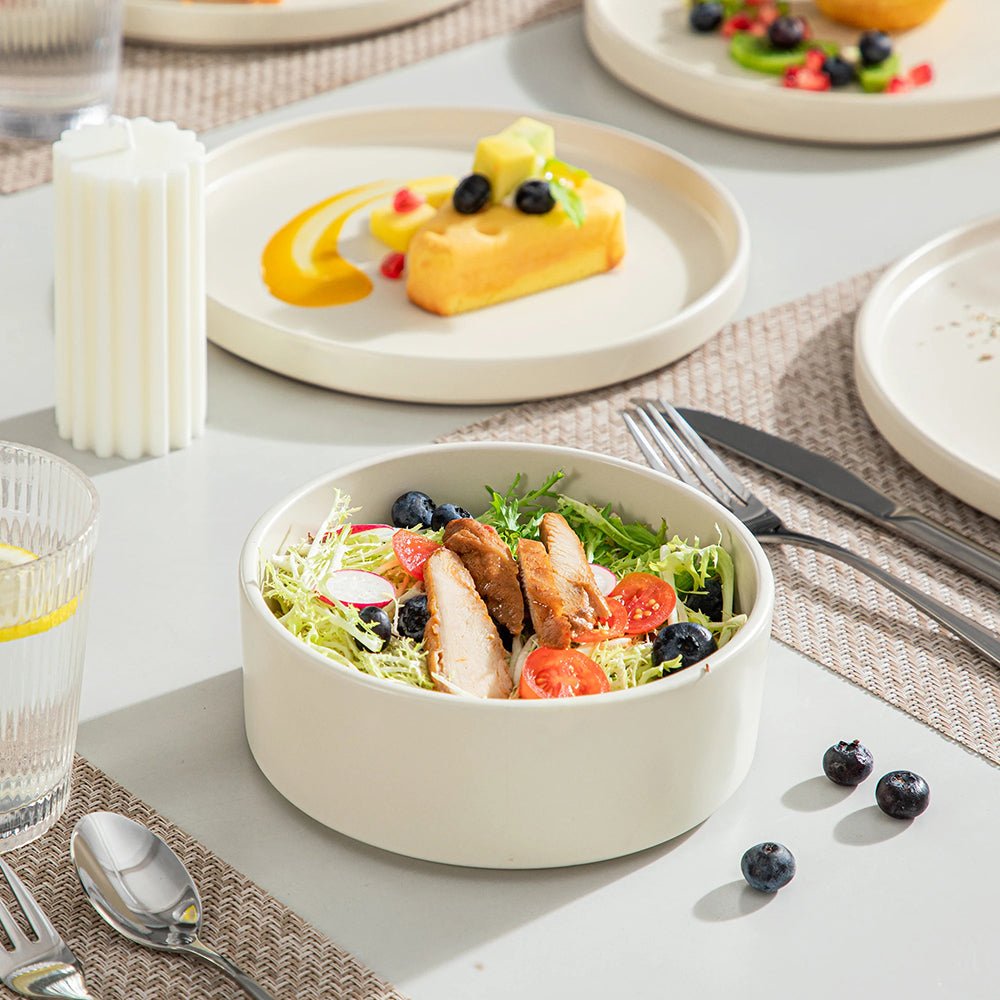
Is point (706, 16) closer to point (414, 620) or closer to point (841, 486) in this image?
point (841, 486)

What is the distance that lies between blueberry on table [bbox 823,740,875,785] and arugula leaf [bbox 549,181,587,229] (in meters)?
0.74

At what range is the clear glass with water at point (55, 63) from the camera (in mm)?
1782

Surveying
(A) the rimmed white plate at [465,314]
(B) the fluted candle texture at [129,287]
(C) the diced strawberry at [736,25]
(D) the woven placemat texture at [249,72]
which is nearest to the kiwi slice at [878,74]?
(C) the diced strawberry at [736,25]

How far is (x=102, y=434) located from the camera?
1.33 meters

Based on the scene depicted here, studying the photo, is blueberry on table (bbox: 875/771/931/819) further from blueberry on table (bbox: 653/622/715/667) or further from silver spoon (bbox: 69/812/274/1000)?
silver spoon (bbox: 69/812/274/1000)

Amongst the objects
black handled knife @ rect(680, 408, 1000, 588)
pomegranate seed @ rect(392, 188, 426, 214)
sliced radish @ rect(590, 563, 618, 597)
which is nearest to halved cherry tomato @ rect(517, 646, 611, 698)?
sliced radish @ rect(590, 563, 618, 597)

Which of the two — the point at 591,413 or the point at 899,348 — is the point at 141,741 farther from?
the point at 899,348

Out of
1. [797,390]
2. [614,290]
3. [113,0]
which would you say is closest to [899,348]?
[797,390]

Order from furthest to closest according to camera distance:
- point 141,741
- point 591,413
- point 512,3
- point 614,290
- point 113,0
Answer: point 512,3, point 113,0, point 614,290, point 591,413, point 141,741

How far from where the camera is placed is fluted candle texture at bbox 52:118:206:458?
4.11 feet

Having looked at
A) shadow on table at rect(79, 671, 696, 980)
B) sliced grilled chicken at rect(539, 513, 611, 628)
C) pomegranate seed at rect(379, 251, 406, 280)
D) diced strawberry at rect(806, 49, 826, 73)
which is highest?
diced strawberry at rect(806, 49, 826, 73)

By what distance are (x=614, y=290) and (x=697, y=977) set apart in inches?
35.5

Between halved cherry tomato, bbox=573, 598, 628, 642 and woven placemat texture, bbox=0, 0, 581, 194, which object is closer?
halved cherry tomato, bbox=573, 598, 628, 642

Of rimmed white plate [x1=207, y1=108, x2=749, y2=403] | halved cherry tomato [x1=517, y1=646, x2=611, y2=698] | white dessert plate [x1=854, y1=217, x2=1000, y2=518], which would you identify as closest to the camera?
halved cherry tomato [x1=517, y1=646, x2=611, y2=698]
